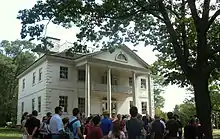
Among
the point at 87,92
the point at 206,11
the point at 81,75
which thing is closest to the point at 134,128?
the point at 206,11

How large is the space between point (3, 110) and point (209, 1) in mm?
39032

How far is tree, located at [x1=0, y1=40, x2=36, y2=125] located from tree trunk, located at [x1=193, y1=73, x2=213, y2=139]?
3592cm

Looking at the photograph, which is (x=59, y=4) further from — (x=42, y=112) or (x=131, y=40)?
(x=42, y=112)

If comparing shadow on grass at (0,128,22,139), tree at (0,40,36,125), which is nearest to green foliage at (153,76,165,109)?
tree at (0,40,36,125)

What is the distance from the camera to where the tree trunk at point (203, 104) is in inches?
434

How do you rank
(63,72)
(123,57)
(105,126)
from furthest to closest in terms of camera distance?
(123,57) < (63,72) < (105,126)

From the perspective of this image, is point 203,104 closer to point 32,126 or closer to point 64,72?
point 32,126

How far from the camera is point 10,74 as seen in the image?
46250mm

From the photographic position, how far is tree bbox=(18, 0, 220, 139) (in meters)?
11.2

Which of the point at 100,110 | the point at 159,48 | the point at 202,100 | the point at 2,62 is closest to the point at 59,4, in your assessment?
the point at 159,48

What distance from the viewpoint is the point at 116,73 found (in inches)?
1314

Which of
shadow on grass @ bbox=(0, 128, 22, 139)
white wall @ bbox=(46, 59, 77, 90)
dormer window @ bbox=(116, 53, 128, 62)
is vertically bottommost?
shadow on grass @ bbox=(0, 128, 22, 139)

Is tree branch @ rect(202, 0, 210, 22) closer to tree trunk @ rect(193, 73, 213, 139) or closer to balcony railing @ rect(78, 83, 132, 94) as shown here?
tree trunk @ rect(193, 73, 213, 139)

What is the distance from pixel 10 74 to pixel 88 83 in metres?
22.8
